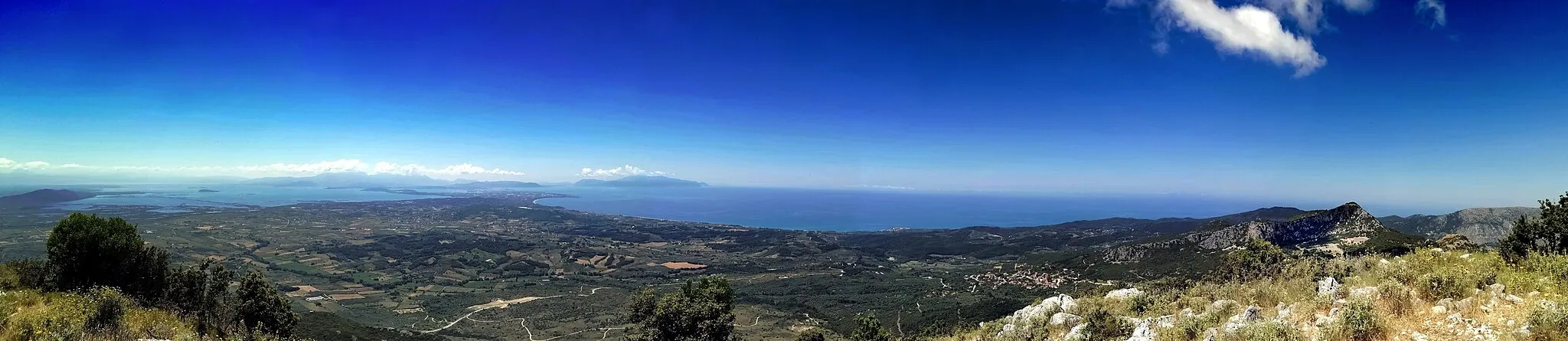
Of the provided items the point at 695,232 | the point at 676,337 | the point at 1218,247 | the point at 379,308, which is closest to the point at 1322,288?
the point at 676,337

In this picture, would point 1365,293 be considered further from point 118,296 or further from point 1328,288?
point 118,296

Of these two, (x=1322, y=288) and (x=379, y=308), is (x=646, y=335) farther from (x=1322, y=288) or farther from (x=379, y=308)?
(x=379, y=308)

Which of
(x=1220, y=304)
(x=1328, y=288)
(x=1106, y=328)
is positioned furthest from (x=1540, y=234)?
(x=1106, y=328)

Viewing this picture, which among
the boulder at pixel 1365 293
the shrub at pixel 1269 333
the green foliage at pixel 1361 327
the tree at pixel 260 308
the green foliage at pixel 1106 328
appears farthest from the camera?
the tree at pixel 260 308

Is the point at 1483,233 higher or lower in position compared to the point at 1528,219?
lower

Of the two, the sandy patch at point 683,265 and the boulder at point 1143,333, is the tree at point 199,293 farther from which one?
the sandy patch at point 683,265

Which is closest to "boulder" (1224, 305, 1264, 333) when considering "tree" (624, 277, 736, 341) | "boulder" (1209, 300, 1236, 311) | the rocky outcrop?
"boulder" (1209, 300, 1236, 311)

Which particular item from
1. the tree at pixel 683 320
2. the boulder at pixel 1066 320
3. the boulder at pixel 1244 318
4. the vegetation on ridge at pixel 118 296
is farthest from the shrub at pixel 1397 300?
the tree at pixel 683 320
